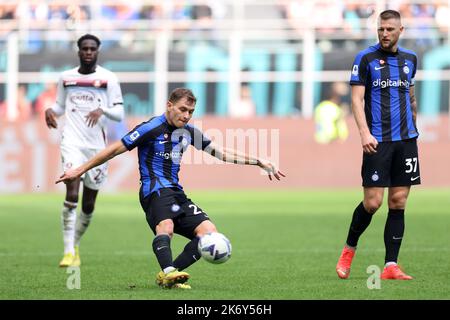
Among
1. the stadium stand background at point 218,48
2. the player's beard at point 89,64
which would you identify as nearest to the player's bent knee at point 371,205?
the player's beard at point 89,64

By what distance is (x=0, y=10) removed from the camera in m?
32.6

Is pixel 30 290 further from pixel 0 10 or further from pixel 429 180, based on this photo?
pixel 0 10

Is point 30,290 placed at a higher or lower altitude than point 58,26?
lower

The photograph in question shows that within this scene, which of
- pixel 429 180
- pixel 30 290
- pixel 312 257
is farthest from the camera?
pixel 429 180

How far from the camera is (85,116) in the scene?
1237 centimetres

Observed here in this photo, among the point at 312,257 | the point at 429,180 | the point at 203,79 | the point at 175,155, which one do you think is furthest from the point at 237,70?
the point at 175,155

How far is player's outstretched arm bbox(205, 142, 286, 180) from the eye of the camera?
30.5 ft

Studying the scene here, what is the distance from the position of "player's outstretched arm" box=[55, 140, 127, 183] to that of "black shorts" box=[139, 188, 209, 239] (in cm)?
49

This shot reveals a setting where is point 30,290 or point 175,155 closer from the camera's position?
point 30,290

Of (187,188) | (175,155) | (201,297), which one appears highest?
(175,155)

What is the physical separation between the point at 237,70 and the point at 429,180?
7685 mm

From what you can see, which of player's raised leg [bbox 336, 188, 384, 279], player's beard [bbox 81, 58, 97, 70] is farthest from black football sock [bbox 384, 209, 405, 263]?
player's beard [bbox 81, 58, 97, 70]

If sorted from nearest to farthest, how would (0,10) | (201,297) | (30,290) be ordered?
(201,297)
(30,290)
(0,10)

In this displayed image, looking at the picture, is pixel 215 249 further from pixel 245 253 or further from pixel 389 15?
pixel 245 253
